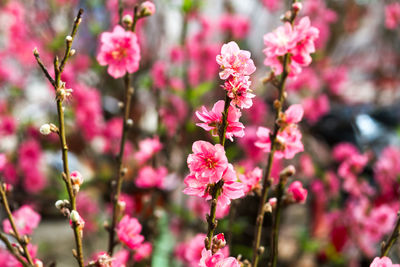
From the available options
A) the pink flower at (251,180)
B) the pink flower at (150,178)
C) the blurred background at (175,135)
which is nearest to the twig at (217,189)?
the pink flower at (251,180)

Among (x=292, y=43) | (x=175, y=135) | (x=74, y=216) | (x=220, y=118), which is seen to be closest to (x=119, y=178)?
(x=74, y=216)

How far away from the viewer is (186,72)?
219 cm

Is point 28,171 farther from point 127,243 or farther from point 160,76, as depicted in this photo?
point 127,243

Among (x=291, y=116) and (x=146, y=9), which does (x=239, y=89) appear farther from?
(x=146, y=9)

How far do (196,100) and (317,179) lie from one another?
2.62 ft

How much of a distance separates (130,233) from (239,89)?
1.30ft

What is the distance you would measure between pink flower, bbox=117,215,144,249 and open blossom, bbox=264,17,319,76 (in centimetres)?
41

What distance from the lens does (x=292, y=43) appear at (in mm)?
628

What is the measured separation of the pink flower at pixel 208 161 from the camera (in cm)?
53

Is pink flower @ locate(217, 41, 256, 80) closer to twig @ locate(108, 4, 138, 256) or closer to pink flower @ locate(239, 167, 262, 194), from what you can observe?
pink flower @ locate(239, 167, 262, 194)

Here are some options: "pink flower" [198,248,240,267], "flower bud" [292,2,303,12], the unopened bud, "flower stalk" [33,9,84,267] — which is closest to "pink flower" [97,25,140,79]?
the unopened bud

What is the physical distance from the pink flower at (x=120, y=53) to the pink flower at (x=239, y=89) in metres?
0.34

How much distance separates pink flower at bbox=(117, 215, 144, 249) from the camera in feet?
2.45

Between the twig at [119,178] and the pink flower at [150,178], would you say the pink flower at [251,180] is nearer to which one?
the twig at [119,178]
